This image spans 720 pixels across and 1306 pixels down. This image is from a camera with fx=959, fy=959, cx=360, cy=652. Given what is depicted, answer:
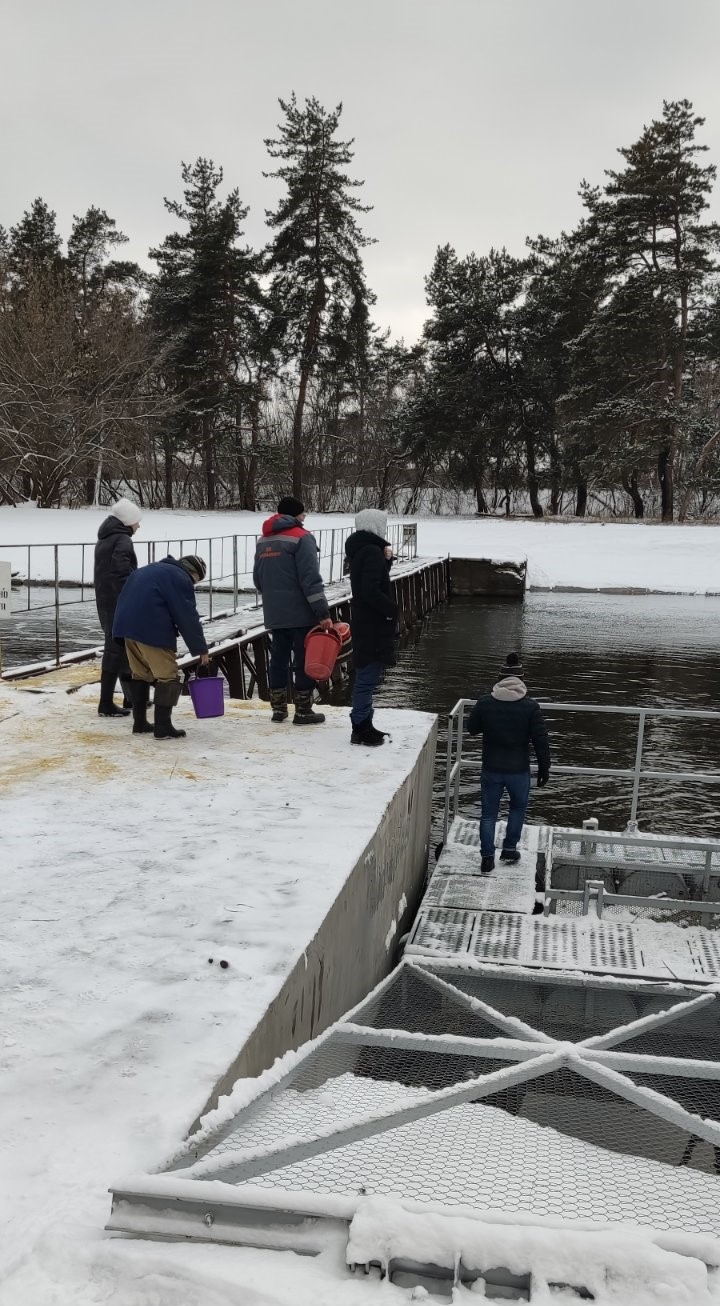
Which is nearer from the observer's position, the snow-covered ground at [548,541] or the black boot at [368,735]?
the black boot at [368,735]

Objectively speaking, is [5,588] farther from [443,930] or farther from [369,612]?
[443,930]

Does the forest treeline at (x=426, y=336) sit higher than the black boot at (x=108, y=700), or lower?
higher

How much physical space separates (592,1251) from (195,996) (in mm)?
1484

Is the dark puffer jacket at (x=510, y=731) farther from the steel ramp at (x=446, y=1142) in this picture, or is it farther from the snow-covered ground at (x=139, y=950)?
the steel ramp at (x=446, y=1142)

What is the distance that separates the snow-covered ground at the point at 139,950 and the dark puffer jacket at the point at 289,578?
2.80ft

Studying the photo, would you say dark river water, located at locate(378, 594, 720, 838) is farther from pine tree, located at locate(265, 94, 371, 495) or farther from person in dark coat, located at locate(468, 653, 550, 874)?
pine tree, located at locate(265, 94, 371, 495)

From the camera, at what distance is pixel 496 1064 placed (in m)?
3.26

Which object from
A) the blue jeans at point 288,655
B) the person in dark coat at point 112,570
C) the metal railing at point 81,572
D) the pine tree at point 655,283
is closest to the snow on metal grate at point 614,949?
the blue jeans at point 288,655

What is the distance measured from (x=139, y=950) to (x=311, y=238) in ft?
140

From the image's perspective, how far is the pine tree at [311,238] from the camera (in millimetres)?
41094

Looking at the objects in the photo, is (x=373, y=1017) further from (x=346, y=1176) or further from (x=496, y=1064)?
(x=346, y=1176)

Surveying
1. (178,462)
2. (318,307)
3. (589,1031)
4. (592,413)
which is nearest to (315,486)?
(178,462)

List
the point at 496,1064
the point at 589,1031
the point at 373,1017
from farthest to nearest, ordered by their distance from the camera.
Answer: the point at 589,1031 → the point at 373,1017 → the point at 496,1064

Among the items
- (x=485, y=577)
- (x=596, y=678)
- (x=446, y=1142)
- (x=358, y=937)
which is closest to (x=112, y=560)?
(x=358, y=937)
